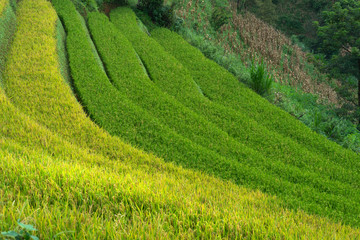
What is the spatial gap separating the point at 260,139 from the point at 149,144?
3070 mm

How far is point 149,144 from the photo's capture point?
5.63 meters

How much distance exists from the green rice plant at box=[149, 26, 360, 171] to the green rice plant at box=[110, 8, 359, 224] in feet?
1.54

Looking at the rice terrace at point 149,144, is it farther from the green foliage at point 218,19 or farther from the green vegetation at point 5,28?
the green foliage at point 218,19

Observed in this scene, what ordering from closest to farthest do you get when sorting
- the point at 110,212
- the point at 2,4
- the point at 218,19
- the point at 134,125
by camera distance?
the point at 110,212, the point at 134,125, the point at 2,4, the point at 218,19

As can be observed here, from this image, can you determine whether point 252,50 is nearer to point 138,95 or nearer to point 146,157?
point 138,95

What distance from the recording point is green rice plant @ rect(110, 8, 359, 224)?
5.38m

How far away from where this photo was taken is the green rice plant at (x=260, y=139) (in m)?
5.38

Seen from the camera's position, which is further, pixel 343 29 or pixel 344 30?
pixel 343 29

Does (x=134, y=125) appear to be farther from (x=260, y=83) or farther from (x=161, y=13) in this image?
(x=161, y=13)

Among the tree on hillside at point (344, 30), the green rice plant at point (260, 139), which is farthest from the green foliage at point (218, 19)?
the green rice plant at point (260, 139)

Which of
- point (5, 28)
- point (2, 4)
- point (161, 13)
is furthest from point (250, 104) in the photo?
point (2, 4)

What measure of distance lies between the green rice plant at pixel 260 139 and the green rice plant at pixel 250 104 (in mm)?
469

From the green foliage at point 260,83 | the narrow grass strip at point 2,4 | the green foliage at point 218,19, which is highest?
the green foliage at point 218,19

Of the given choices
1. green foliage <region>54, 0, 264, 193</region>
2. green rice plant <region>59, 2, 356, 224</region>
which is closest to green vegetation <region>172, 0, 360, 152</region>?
green rice plant <region>59, 2, 356, 224</region>
